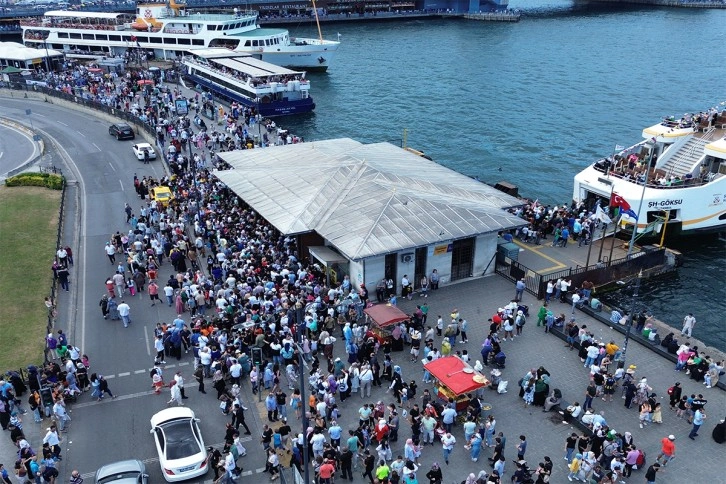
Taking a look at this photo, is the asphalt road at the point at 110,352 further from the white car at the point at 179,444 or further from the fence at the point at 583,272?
the fence at the point at 583,272

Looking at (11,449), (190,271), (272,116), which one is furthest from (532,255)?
(272,116)

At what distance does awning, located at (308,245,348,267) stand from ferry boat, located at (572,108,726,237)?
17.1 meters

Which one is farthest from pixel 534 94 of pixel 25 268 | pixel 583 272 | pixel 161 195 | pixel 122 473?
pixel 122 473

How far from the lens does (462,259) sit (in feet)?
105

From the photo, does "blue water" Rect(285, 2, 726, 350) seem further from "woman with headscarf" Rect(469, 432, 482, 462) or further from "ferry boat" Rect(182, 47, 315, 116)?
"woman with headscarf" Rect(469, 432, 482, 462)

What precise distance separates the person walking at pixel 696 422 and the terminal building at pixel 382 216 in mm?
12418

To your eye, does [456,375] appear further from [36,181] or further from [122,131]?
[122,131]

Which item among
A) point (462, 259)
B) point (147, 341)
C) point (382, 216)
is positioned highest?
point (382, 216)

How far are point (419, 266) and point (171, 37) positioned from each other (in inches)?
3080

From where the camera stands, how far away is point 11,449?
21.2m

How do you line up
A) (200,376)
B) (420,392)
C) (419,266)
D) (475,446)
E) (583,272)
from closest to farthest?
(475,446) < (200,376) < (420,392) < (419,266) < (583,272)

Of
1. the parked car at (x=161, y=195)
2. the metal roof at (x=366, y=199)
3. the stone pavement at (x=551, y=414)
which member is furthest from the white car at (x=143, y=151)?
the stone pavement at (x=551, y=414)

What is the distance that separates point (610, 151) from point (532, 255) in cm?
3253

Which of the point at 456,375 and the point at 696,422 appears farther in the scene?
the point at 456,375
